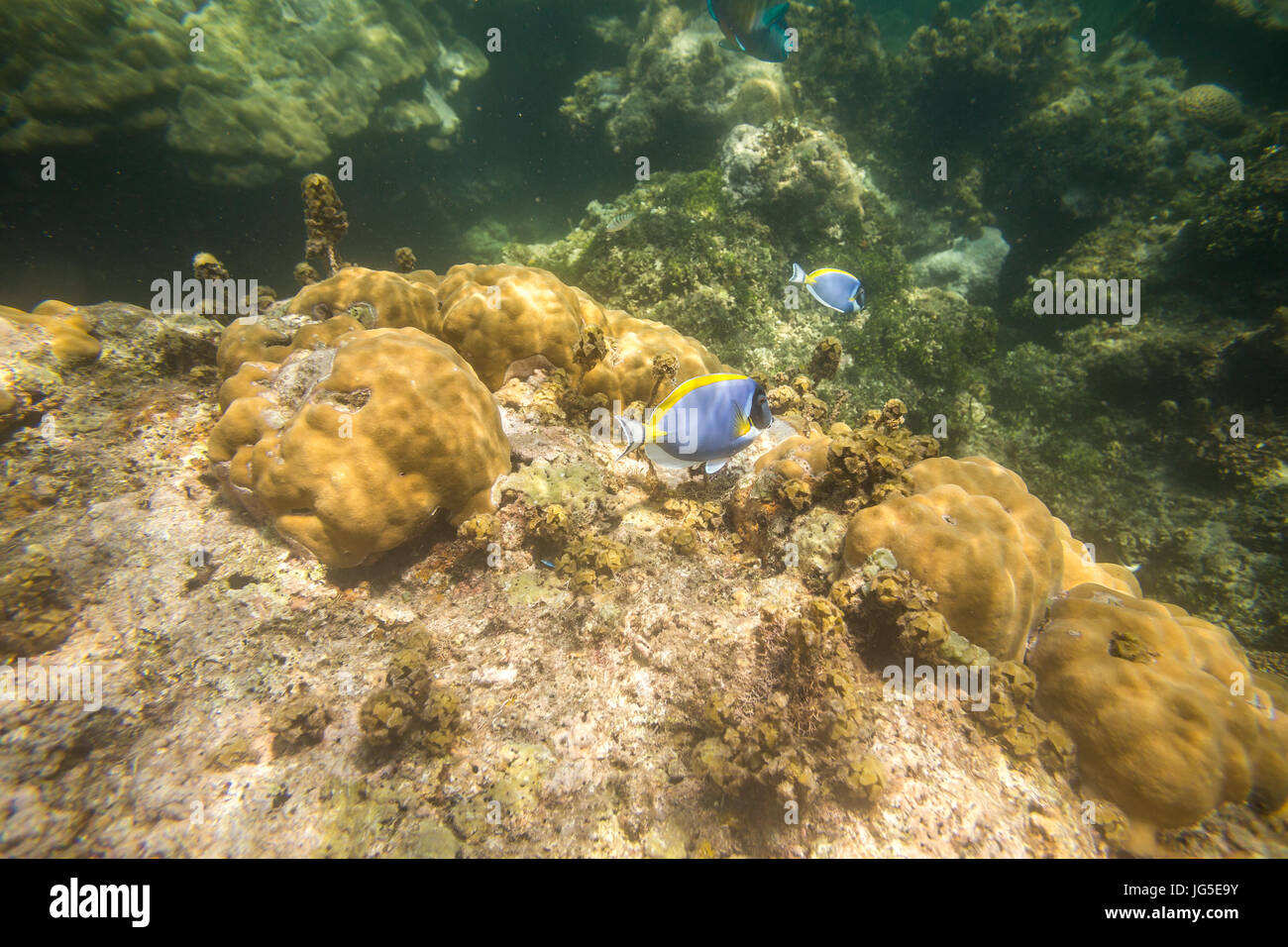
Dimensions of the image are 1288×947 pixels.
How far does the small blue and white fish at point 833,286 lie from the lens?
4.55 m

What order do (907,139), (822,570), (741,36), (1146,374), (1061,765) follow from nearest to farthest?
1. (1061,765)
2. (822,570)
3. (741,36)
4. (1146,374)
5. (907,139)

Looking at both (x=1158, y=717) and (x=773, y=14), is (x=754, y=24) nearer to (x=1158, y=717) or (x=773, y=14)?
(x=773, y=14)

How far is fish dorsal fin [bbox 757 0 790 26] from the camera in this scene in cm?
496

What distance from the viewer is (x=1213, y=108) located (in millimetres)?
10570

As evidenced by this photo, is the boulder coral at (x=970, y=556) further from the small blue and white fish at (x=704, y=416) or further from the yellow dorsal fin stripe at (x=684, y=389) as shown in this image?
the yellow dorsal fin stripe at (x=684, y=389)

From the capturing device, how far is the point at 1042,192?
10844 millimetres

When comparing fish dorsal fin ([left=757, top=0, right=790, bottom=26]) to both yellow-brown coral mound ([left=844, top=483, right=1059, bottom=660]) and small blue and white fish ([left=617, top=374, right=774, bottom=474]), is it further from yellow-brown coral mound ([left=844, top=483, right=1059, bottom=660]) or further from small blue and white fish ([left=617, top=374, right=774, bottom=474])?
yellow-brown coral mound ([left=844, top=483, right=1059, bottom=660])

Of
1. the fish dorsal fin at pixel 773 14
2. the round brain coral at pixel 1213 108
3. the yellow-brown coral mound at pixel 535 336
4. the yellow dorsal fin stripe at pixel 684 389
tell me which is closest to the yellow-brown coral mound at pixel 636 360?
the yellow-brown coral mound at pixel 535 336

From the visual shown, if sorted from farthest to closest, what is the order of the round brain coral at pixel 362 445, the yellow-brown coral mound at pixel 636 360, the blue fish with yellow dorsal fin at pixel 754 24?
the blue fish with yellow dorsal fin at pixel 754 24 → the yellow-brown coral mound at pixel 636 360 → the round brain coral at pixel 362 445

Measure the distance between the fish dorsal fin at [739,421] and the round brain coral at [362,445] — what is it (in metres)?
2.05
